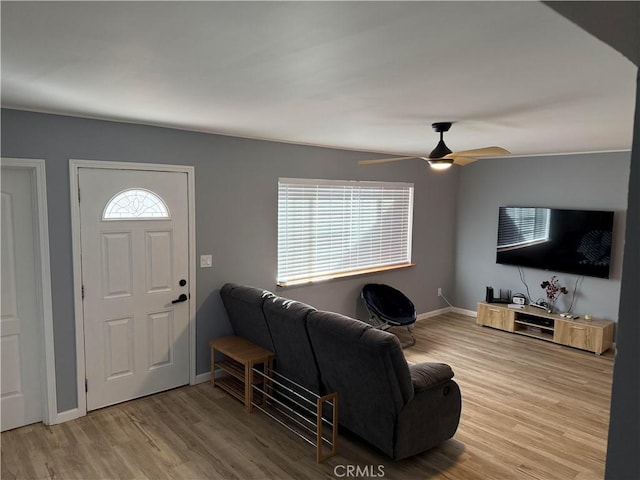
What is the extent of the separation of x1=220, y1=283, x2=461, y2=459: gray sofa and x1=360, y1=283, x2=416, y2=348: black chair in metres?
2.03

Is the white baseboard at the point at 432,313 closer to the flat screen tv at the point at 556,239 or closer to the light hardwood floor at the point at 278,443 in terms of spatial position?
the flat screen tv at the point at 556,239

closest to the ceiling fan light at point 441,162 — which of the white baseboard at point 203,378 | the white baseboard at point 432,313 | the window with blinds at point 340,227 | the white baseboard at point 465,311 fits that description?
the window with blinds at point 340,227

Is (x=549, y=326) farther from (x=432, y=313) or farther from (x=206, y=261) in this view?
(x=206, y=261)

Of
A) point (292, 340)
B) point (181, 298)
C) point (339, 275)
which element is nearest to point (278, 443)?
point (292, 340)

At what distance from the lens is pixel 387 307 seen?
575 cm

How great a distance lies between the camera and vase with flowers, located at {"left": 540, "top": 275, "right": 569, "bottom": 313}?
5809 mm

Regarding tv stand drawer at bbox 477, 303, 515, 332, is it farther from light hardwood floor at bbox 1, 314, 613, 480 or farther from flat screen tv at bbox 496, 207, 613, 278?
light hardwood floor at bbox 1, 314, 613, 480

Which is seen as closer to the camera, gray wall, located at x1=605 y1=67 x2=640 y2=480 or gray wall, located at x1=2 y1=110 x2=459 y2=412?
gray wall, located at x1=605 y1=67 x2=640 y2=480

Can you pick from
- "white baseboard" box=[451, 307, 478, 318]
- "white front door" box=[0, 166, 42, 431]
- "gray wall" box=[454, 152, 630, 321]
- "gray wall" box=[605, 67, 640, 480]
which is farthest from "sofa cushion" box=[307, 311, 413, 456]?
"white baseboard" box=[451, 307, 478, 318]

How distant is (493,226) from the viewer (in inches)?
258

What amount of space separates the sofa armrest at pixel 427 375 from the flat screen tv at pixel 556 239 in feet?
11.3

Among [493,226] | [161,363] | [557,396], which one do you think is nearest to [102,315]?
[161,363]

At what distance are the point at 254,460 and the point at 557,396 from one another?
9.36 feet

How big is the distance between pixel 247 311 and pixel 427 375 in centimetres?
166
